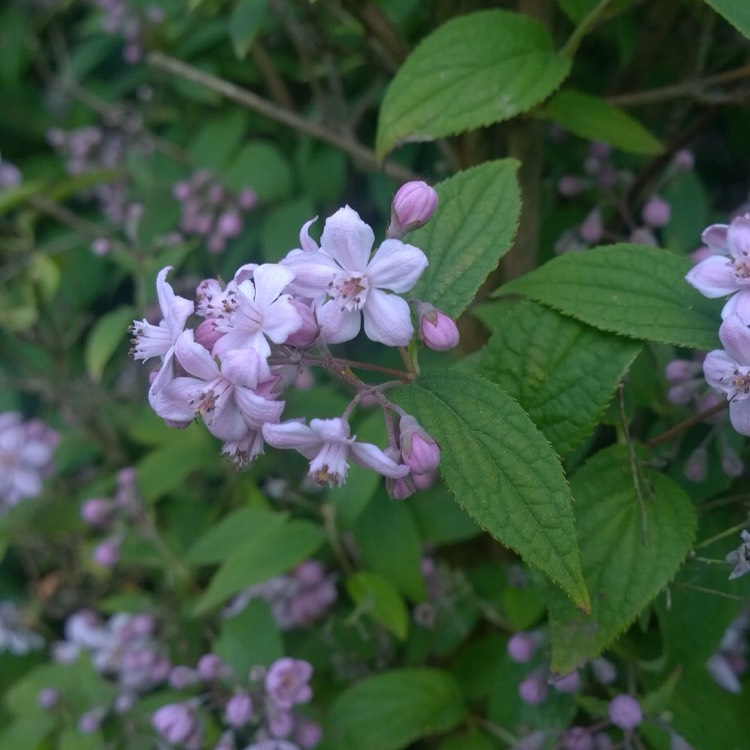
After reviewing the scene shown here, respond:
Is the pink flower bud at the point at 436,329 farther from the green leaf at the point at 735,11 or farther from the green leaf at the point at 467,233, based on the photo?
the green leaf at the point at 735,11

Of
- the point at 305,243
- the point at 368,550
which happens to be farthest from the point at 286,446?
the point at 368,550

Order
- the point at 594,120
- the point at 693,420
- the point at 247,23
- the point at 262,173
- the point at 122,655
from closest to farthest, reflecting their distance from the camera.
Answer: the point at 693,420, the point at 594,120, the point at 247,23, the point at 122,655, the point at 262,173

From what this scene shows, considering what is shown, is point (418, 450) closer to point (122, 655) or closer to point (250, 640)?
point (250, 640)

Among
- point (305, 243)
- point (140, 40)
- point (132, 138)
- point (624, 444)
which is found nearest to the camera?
point (305, 243)

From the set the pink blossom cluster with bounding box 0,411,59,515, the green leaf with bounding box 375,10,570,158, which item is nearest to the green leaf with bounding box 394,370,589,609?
the green leaf with bounding box 375,10,570,158

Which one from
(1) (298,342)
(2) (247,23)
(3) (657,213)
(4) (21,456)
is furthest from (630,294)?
(4) (21,456)

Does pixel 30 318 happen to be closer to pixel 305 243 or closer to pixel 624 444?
pixel 305 243

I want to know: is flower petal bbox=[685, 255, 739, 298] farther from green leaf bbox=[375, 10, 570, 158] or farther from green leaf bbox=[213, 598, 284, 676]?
green leaf bbox=[213, 598, 284, 676]
